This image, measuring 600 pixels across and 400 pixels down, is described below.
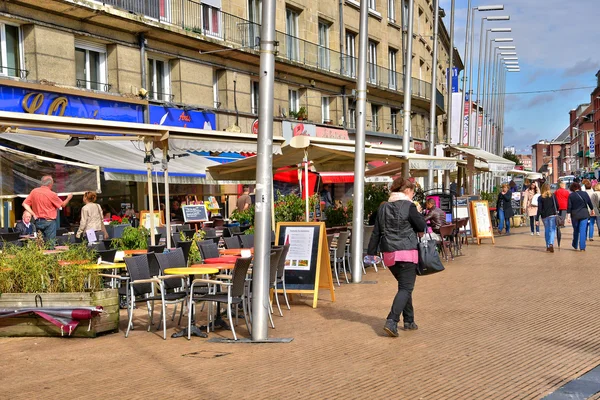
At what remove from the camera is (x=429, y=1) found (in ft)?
179

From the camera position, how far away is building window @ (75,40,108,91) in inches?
850

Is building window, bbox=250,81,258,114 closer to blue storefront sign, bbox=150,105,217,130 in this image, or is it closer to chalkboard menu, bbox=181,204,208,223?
blue storefront sign, bbox=150,105,217,130

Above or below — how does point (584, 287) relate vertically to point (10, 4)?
below

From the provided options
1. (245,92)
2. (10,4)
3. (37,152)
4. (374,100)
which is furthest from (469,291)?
(374,100)

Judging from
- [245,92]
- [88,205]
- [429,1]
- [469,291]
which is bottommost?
[469,291]

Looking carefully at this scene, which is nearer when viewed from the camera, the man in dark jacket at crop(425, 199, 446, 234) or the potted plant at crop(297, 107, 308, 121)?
the man in dark jacket at crop(425, 199, 446, 234)

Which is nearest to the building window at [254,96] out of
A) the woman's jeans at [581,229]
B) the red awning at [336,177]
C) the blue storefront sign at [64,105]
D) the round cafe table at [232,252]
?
the red awning at [336,177]

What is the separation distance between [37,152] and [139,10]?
628cm

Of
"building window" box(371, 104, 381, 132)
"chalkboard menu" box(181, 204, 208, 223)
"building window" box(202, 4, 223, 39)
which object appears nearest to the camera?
"chalkboard menu" box(181, 204, 208, 223)

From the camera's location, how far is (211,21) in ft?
85.6

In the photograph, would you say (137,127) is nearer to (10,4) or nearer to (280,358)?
(280,358)

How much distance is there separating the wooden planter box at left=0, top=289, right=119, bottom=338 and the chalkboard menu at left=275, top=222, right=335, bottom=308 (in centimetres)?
293

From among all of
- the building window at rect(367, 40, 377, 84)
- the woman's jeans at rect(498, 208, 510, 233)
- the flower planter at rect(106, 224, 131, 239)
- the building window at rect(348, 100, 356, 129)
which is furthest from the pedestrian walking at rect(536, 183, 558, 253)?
the building window at rect(367, 40, 377, 84)

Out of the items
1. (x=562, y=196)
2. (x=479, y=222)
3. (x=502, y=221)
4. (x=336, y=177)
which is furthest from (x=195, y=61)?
(x=562, y=196)
